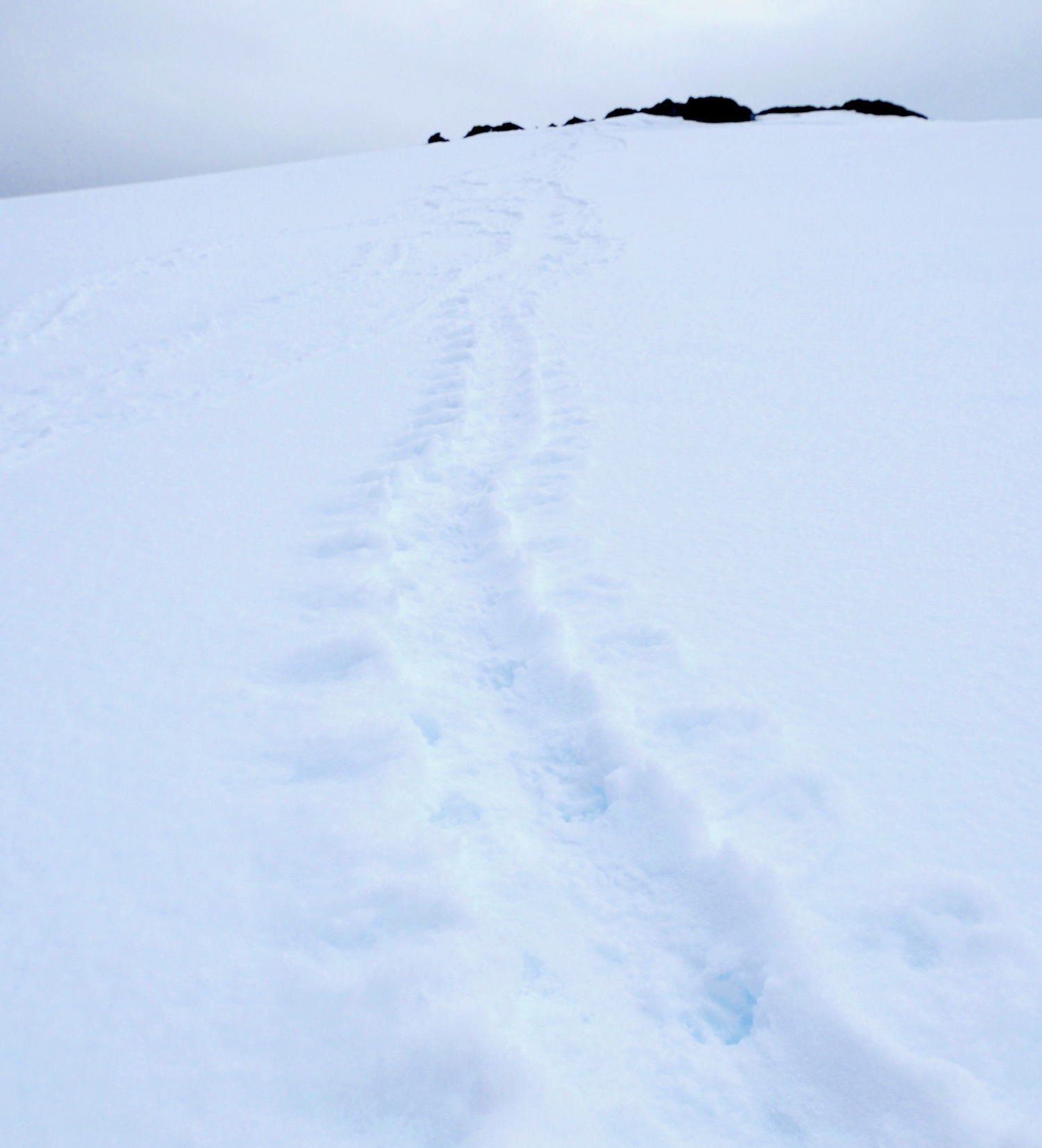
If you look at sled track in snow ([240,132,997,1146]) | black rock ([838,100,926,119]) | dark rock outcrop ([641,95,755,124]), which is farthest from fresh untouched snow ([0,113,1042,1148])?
black rock ([838,100,926,119])

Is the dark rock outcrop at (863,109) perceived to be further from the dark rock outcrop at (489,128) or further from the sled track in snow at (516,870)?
the sled track in snow at (516,870)

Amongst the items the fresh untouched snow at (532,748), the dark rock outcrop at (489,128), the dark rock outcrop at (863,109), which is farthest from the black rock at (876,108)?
the fresh untouched snow at (532,748)

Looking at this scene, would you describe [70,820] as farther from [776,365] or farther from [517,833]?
[776,365]

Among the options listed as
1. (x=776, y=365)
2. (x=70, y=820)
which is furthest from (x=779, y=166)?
(x=70, y=820)

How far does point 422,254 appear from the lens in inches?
244

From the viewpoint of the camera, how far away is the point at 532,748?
1.64m

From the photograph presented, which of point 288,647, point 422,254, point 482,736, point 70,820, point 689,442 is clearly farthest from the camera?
point 422,254

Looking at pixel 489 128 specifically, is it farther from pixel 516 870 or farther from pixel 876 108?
pixel 516 870

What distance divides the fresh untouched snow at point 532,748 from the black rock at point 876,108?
20002mm

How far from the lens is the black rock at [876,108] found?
19672mm

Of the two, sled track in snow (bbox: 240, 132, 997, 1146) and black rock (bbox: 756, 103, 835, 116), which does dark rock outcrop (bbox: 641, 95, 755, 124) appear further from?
sled track in snow (bbox: 240, 132, 997, 1146)

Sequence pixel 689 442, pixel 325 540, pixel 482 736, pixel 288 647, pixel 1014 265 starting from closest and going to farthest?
pixel 482 736 < pixel 288 647 < pixel 325 540 < pixel 689 442 < pixel 1014 265

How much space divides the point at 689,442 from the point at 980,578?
119cm

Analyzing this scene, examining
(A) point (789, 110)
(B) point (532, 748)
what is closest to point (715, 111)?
(A) point (789, 110)
